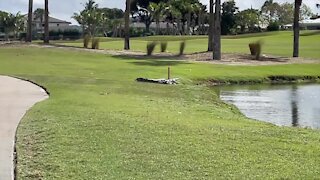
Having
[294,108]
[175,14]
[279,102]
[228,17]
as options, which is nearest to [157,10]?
[175,14]

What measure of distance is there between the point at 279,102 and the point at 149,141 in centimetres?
1395

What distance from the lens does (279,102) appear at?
2495 cm

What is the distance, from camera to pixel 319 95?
28.0 metres

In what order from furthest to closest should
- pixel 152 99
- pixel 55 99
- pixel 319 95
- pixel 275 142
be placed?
pixel 319 95, pixel 152 99, pixel 55 99, pixel 275 142

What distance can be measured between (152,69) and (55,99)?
16.4 metres

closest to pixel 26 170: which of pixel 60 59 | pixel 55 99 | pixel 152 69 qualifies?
pixel 55 99

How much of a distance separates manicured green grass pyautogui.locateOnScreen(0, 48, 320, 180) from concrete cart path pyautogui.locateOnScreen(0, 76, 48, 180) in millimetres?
208

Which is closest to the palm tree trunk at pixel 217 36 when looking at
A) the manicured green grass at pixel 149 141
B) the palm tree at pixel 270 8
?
the manicured green grass at pixel 149 141

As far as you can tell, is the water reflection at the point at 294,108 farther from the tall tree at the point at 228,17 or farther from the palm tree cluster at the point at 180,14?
the palm tree cluster at the point at 180,14

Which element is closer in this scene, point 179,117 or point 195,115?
point 179,117

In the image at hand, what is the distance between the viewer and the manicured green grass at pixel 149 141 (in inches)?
369

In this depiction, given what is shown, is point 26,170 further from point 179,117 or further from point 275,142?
point 179,117

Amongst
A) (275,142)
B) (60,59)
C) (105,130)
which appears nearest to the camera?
(275,142)

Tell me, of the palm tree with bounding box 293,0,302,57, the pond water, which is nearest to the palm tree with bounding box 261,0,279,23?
the palm tree with bounding box 293,0,302,57
